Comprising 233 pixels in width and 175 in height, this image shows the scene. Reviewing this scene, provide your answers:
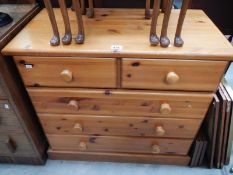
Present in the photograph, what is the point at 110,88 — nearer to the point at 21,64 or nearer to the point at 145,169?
the point at 21,64

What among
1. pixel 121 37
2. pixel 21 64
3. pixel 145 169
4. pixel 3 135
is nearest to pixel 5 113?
pixel 3 135

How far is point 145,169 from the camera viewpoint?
1.17 meters

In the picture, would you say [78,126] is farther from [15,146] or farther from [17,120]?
[15,146]

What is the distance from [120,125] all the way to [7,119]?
0.52 meters

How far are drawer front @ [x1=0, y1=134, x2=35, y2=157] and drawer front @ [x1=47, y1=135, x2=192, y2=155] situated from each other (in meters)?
0.12

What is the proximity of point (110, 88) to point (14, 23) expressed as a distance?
49 cm

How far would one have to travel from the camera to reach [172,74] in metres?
0.74

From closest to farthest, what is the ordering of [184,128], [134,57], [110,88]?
[134,57], [110,88], [184,128]

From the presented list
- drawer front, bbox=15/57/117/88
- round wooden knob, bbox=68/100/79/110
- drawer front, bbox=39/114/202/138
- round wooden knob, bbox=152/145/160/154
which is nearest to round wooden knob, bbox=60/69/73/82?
drawer front, bbox=15/57/117/88

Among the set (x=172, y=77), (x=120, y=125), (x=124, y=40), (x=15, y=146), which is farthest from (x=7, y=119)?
(x=172, y=77)

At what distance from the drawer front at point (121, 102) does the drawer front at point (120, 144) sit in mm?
200

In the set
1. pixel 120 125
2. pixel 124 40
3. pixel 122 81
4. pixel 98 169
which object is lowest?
pixel 98 169

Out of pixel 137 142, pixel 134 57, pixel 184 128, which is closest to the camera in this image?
pixel 134 57

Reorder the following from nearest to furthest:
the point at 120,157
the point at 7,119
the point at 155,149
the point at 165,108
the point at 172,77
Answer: the point at 172,77 < the point at 165,108 < the point at 7,119 < the point at 155,149 < the point at 120,157
